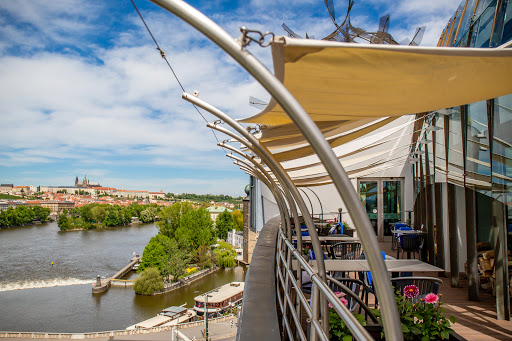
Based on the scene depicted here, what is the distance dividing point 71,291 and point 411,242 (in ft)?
143

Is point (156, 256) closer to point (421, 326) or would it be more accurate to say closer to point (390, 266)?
point (390, 266)

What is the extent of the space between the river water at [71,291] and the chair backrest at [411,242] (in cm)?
1916

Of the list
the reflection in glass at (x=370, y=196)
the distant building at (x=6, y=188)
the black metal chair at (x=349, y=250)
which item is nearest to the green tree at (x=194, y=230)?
the reflection in glass at (x=370, y=196)

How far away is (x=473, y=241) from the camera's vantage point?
468cm

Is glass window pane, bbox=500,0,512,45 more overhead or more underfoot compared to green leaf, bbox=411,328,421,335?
more overhead

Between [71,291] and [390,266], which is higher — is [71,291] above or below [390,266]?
below

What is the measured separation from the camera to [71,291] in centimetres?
4078

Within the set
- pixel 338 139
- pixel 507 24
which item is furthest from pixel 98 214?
pixel 507 24

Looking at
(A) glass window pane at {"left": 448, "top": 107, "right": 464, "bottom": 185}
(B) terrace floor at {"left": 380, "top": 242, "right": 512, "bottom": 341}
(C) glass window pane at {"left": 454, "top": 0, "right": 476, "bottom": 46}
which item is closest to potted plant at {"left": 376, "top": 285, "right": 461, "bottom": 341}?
(B) terrace floor at {"left": 380, "top": 242, "right": 512, "bottom": 341}

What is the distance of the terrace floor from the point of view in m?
3.27

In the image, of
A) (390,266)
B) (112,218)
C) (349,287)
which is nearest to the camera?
(349,287)

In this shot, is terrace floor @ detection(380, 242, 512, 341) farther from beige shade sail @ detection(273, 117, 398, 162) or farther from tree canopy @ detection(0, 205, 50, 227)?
tree canopy @ detection(0, 205, 50, 227)

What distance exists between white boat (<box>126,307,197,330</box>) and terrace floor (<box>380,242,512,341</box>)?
2946 cm

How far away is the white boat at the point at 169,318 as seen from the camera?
30.8m
